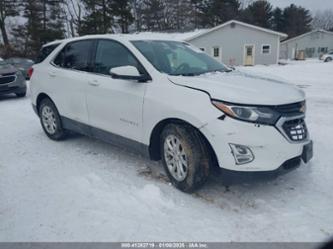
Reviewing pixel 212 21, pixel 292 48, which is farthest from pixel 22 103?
pixel 292 48

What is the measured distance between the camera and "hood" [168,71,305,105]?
303 centimetres

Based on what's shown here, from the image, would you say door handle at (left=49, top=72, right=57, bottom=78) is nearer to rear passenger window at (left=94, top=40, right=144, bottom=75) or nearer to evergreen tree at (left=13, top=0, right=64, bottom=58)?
rear passenger window at (left=94, top=40, right=144, bottom=75)

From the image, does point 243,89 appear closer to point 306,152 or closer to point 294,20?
point 306,152

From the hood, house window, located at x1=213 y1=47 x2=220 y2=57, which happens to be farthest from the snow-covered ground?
house window, located at x1=213 y1=47 x2=220 y2=57

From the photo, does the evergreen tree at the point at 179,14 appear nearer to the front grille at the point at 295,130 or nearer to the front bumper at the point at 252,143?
the front grille at the point at 295,130

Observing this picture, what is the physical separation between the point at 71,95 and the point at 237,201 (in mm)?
2977

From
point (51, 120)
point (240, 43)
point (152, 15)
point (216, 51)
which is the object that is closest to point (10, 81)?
point (51, 120)

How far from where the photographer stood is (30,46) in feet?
103

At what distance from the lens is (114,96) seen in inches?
157

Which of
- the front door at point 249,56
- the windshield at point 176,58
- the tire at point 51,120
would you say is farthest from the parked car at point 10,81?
the front door at point 249,56

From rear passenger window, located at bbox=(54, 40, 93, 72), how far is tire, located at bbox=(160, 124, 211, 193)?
186 cm

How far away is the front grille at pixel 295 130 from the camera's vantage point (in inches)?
122

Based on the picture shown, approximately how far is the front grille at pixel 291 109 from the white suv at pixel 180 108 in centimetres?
1

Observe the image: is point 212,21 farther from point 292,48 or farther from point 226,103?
point 226,103
